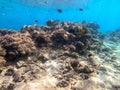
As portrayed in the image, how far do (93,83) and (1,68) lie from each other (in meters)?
3.71

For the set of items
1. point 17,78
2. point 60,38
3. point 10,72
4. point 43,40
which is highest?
point 60,38

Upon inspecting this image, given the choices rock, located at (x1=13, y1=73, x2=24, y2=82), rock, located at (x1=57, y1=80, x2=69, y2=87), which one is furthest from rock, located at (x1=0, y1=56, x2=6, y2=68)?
rock, located at (x1=57, y1=80, x2=69, y2=87)

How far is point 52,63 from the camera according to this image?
26.7 feet

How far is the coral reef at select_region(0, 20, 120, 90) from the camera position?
6648 millimetres

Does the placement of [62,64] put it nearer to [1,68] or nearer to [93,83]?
[93,83]

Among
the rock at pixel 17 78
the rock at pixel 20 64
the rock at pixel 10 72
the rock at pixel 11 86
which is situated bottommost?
the rock at pixel 11 86

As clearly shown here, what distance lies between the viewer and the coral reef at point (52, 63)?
6648 mm

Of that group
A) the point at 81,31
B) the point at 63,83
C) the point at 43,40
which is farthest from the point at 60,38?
the point at 63,83

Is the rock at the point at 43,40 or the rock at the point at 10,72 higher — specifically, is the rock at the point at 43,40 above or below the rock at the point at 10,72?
above

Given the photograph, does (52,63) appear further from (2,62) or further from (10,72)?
(2,62)

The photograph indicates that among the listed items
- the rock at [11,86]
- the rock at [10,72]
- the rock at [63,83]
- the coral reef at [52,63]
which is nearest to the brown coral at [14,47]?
the coral reef at [52,63]

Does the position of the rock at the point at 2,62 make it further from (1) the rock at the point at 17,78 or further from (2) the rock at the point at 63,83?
(2) the rock at the point at 63,83

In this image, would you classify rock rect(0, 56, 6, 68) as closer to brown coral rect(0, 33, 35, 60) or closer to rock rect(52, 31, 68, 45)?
brown coral rect(0, 33, 35, 60)

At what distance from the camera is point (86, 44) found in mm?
10445
